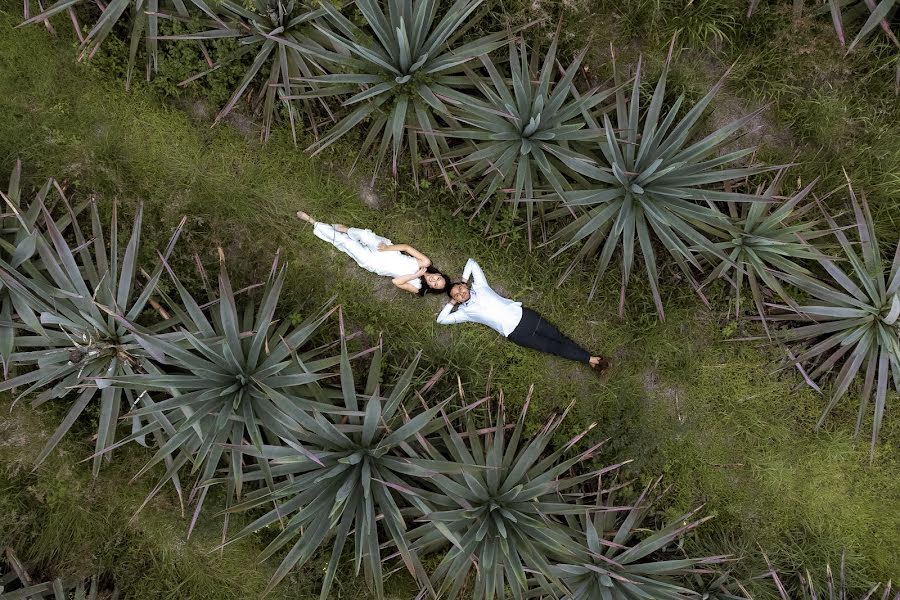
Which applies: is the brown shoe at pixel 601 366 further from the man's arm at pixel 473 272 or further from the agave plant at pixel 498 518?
the man's arm at pixel 473 272

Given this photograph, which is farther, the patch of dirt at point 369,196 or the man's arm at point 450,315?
the patch of dirt at point 369,196

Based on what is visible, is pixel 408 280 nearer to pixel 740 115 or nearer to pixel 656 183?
pixel 656 183

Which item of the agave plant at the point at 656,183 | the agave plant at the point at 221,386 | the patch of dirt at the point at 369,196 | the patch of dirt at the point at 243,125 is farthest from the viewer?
the patch of dirt at the point at 369,196

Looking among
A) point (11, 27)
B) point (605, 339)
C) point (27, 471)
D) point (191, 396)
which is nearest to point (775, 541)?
point (605, 339)

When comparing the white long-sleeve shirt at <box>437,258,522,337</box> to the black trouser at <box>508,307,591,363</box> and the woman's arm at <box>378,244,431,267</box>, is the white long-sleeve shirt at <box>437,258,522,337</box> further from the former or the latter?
the woman's arm at <box>378,244,431,267</box>

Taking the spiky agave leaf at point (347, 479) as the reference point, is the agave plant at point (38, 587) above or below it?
below

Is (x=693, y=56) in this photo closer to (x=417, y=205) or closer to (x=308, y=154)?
(x=417, y=205)

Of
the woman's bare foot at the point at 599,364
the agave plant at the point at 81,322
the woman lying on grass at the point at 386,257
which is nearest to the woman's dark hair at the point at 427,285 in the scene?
the woman lying on grass at the point at 386,257

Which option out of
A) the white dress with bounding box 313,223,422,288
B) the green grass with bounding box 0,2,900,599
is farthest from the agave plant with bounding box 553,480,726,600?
the white dress with bounding box 313,223,422,288
